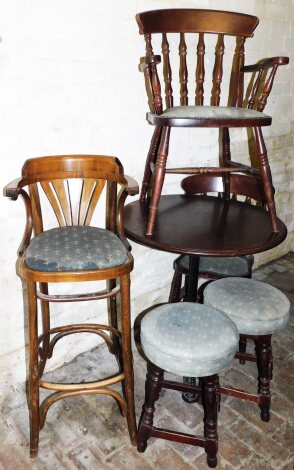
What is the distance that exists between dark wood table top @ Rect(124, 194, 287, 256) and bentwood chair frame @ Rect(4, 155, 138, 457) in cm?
13

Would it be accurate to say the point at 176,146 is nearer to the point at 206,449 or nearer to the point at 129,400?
the point at 129,400

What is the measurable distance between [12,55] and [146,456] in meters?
1.88

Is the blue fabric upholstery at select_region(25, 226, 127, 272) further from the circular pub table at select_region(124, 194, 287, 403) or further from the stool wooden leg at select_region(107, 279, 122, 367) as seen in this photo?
the stool wooden leg at select_region(107, 279, 122, 367)

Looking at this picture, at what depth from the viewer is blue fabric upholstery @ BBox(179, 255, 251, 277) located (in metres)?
2.33

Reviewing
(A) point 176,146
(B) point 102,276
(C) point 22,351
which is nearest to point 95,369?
(C) point 22,351

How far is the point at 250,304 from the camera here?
1.90 metres

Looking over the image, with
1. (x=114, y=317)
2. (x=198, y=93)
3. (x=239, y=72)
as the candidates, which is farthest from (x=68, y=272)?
(x=239, y=72)

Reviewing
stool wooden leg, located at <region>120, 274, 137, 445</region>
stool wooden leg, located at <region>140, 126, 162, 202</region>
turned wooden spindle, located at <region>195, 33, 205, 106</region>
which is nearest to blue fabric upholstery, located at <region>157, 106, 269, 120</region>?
stool wooden leg, located at <region>140, 126, 162, 202</region>

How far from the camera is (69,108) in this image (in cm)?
200

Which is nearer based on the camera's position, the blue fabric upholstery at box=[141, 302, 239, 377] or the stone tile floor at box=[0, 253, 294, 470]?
the blue fabric upholstery at box=[141, 302, 239, 377]

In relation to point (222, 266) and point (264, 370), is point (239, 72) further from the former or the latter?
point (264, 370)

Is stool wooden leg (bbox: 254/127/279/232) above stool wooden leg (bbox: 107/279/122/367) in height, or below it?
above

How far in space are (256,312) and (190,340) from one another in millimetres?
410

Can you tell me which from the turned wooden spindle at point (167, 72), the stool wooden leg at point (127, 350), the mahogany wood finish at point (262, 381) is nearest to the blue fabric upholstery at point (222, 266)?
the mahogany wood finish at point (262, 381)
